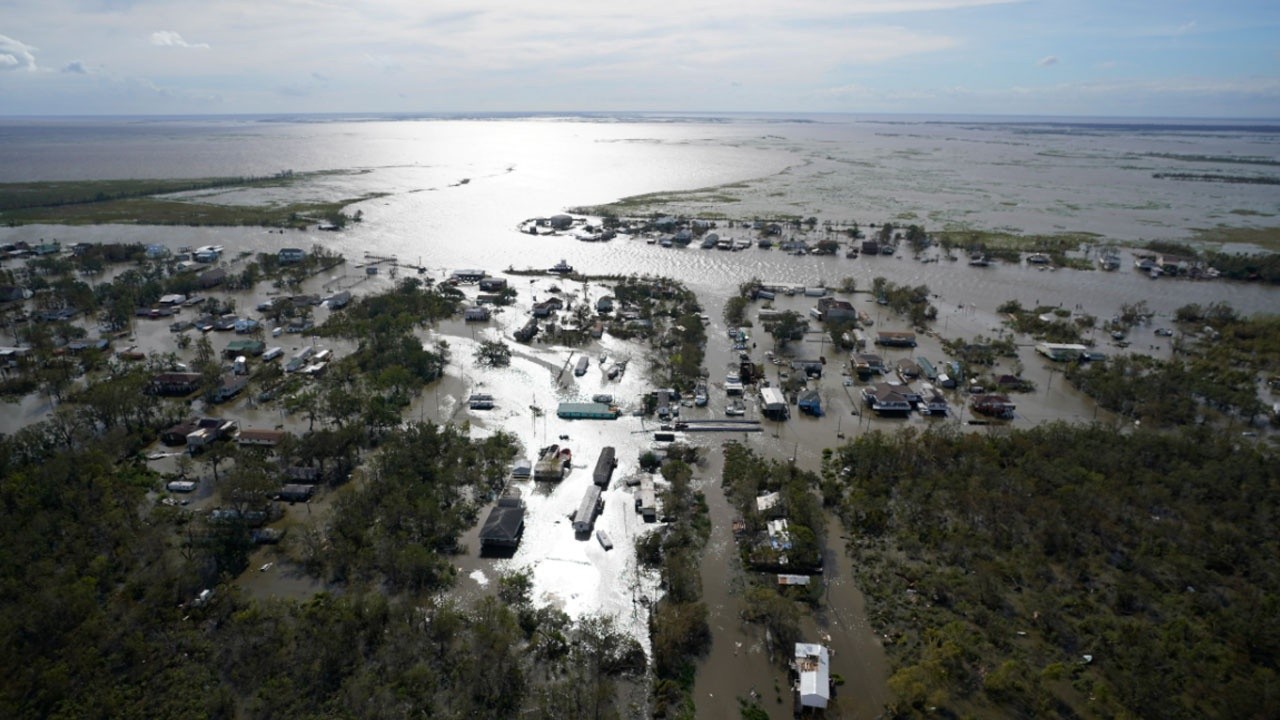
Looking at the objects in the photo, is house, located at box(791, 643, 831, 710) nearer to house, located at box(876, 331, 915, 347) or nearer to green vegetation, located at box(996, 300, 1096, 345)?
house, located at box(876, 331, 915, 347)

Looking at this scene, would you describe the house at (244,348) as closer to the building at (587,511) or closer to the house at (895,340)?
the building at (587,511)

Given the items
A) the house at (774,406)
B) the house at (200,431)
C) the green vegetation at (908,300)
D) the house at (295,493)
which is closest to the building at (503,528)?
the house at (295,493)

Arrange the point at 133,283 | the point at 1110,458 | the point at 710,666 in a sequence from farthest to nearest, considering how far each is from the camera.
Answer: the point at 133,283 < the point at 1110,458 < the point at 710,666

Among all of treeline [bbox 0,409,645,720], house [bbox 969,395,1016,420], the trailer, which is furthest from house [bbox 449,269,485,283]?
house [bbox 969,395,1016,420]

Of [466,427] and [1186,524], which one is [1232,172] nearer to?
[1186,524]

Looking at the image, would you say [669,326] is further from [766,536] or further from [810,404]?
[766,536]

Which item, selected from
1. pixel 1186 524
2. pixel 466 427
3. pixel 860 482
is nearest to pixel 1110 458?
pixel 1186 524

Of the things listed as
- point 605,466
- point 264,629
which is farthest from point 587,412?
point 264,629
